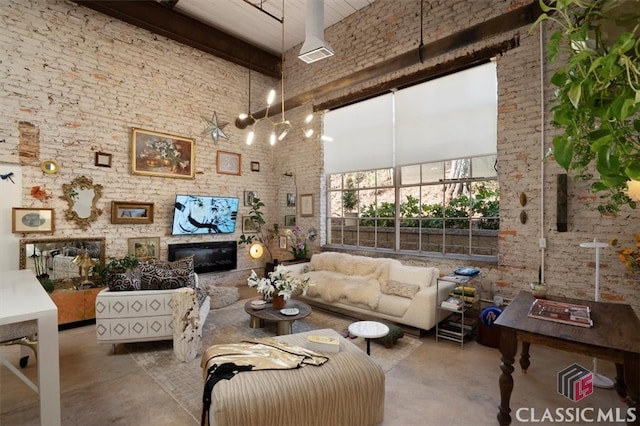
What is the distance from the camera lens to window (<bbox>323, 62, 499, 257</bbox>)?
470cm

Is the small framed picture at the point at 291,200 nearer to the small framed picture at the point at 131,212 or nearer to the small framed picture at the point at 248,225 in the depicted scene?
the small framed picture at the point at 248,225

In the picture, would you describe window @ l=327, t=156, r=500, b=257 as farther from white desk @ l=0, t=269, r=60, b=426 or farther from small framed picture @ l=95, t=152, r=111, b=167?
white desk @ l=0, t=269, r=60, b=426

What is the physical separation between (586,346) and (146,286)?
13.7 ft

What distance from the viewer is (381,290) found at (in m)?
4.63

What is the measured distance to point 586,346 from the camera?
1.95m

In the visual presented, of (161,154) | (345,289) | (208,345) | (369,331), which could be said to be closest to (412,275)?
(345,289)

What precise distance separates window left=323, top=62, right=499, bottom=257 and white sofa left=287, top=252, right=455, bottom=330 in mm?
850

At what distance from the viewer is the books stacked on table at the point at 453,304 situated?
12.6ft

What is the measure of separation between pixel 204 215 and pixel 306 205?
2199 millimetres

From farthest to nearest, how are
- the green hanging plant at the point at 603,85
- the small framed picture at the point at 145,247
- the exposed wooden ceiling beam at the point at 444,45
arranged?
1. the small framed picture at the point at 145,247
2. the exposed wooden ceiling beam at the point at 444,45
3. the green hanging plant at the point at 603,85

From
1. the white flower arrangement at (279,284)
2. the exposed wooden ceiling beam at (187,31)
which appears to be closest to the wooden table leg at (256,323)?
the white flower arrangement at (279,284)

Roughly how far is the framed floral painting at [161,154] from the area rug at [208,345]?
284cm

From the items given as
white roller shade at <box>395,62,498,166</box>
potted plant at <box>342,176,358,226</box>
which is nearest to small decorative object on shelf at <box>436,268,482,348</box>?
white roller shade at <box>395,62,498,166</box>

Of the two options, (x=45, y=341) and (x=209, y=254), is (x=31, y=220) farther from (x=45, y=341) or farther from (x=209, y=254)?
(x=45, y=341)
